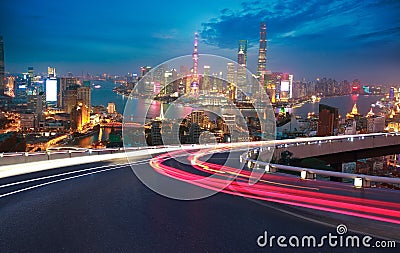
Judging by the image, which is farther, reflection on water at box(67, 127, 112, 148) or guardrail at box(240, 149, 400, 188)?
reflection on water at box(67, 127, 112, 148)

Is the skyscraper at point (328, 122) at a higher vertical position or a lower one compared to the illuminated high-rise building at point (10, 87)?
lower

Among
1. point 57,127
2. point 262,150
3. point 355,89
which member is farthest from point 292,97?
point 262,150

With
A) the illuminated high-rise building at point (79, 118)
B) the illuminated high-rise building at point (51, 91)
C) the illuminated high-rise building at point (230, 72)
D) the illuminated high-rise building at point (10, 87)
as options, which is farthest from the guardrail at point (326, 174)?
the illuminated high-rise building at point (10, 87)

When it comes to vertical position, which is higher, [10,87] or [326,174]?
[10,87]

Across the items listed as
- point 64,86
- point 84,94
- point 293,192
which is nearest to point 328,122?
point 293,192

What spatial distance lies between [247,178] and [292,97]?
16729cm

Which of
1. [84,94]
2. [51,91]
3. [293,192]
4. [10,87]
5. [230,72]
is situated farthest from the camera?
[51,91]

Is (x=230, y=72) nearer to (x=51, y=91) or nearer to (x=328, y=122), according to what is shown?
(x=328, y=122)

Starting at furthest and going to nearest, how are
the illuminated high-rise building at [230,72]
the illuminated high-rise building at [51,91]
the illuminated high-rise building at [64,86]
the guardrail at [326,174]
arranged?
the illuminated high-rise building at [51,91] → the illuminated high-rise building at [64,86] → the illuminated high-rise building at [230,72] → the guardrail at [326,174]

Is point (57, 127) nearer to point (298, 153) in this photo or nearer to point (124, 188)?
point (298, 153)

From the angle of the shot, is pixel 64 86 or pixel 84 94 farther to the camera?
pixel 64 86

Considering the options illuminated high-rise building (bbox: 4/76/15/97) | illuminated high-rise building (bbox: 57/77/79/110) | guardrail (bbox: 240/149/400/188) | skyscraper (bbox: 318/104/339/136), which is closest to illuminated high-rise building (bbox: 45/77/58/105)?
illuminated high-rise building (bbox: 57/77/79/110)

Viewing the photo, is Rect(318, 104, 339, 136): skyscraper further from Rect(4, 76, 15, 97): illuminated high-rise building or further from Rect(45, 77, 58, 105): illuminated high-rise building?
Rect(4, 76, 15, 97): illuminated high-rise building

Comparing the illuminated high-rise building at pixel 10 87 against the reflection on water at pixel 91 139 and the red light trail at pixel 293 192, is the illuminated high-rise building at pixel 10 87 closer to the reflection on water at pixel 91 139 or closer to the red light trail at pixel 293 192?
the reflection on water at pixel 91 139
